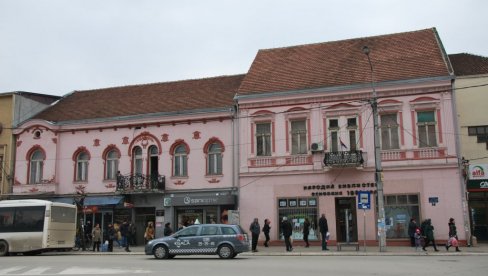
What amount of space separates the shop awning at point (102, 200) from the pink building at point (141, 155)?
75mm

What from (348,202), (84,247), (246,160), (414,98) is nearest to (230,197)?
(246,160)

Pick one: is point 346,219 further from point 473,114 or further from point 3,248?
point 3,248

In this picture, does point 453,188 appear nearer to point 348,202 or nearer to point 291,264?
point 348,202

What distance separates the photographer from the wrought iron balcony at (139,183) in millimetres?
32312

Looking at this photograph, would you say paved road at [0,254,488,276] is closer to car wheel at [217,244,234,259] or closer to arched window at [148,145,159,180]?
car wheel at [217,244,234,259]

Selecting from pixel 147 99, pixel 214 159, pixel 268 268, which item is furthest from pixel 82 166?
pixel 268 268

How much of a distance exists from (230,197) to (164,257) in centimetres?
930

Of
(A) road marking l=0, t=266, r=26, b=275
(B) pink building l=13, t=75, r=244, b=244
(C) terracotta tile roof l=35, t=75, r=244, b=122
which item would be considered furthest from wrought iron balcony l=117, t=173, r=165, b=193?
(A) road marking l=0, t=266, r=26, b=275

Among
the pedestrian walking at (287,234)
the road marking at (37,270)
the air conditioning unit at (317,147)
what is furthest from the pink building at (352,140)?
the road marking at (37,270)

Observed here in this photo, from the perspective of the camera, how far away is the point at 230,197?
3086 cm

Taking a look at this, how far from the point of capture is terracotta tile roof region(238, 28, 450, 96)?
2942cm

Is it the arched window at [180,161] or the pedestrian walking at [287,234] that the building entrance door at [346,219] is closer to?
the pedestrian walking at [287,234]

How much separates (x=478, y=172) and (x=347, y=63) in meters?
Result: 9.77

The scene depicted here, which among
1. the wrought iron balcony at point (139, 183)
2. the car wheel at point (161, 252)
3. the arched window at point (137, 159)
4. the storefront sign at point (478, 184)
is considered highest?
the arched window at point (137, 159)
